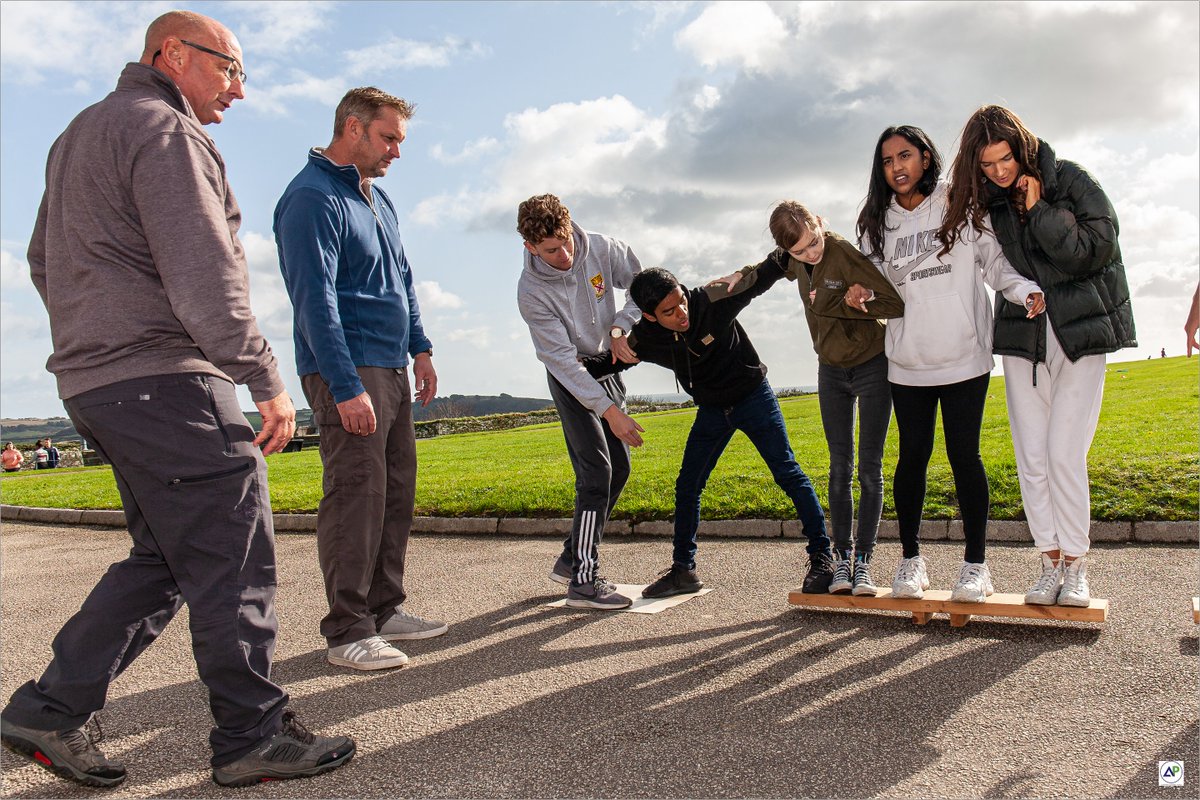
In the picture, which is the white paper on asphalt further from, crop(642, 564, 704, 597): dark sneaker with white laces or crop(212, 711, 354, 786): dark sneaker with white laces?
crop(212, 711, 354, 786): dark sneaker with white laces

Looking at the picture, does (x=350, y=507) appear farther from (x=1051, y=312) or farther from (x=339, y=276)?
(x=1051, y=312)

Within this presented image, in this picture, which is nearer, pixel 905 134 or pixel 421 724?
pixel 421 724

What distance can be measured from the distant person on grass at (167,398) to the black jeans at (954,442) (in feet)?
9.61

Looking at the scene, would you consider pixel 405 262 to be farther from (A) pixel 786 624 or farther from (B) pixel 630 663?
(A) pixel 786 624

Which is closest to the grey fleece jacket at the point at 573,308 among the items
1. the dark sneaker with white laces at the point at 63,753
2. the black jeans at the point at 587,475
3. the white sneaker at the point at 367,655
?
the black jeans at the point at 587,475

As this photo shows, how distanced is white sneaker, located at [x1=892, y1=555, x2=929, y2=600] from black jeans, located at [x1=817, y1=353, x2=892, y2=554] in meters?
0.24

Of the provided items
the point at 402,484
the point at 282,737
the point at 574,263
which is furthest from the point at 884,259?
the point at 282,737

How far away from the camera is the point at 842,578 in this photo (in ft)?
15.6

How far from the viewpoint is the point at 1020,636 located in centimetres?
423

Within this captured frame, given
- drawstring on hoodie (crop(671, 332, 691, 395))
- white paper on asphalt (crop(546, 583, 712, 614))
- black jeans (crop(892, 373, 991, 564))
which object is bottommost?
white paper on asphalt (crop(546, 583, 712, 614))

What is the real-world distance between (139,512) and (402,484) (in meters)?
1.77

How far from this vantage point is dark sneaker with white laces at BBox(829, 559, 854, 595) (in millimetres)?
4695

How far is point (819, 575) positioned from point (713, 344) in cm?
139

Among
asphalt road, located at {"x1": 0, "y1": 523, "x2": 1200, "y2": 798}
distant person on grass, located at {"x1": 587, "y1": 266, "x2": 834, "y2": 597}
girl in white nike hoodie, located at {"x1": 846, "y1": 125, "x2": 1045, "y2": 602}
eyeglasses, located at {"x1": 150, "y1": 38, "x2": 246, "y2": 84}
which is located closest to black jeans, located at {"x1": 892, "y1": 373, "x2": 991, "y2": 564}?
girl in white nike hoodie, located at {"x1": 846, "y1": 125, "x2": 1045, "y2": 602}
